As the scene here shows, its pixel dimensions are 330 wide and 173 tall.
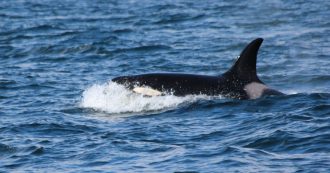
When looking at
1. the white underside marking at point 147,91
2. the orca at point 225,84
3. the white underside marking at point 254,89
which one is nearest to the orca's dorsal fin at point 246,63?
the orca at point 225,84

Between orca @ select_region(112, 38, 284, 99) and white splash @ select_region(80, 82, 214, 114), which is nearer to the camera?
white splash @ select_region(80, 82, 214, 114)

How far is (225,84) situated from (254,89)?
1.77 ft

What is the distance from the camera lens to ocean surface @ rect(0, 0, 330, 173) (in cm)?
1232

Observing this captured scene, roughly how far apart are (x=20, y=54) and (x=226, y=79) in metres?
9.78

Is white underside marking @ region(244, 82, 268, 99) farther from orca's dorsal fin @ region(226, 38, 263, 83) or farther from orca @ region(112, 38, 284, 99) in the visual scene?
orca's dorsal fin @ region(226, 38, 263, 83)

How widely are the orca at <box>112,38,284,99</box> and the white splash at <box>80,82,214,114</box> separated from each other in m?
0.12

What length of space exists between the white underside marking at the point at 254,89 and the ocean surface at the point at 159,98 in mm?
345

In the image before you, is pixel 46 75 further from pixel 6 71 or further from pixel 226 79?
pixel 226 79

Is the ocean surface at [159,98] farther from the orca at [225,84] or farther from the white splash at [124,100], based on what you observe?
the orca at [225,84]

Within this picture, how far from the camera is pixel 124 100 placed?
16766 mm

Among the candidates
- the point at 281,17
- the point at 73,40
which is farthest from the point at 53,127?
the point at 281,17

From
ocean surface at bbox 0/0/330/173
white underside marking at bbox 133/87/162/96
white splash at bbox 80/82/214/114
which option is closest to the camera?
ocean surface at bbox 0/0/330/173

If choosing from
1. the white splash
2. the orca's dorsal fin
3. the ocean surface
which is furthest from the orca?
the ocean surface

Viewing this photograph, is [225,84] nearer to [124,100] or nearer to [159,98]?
[159,98]
